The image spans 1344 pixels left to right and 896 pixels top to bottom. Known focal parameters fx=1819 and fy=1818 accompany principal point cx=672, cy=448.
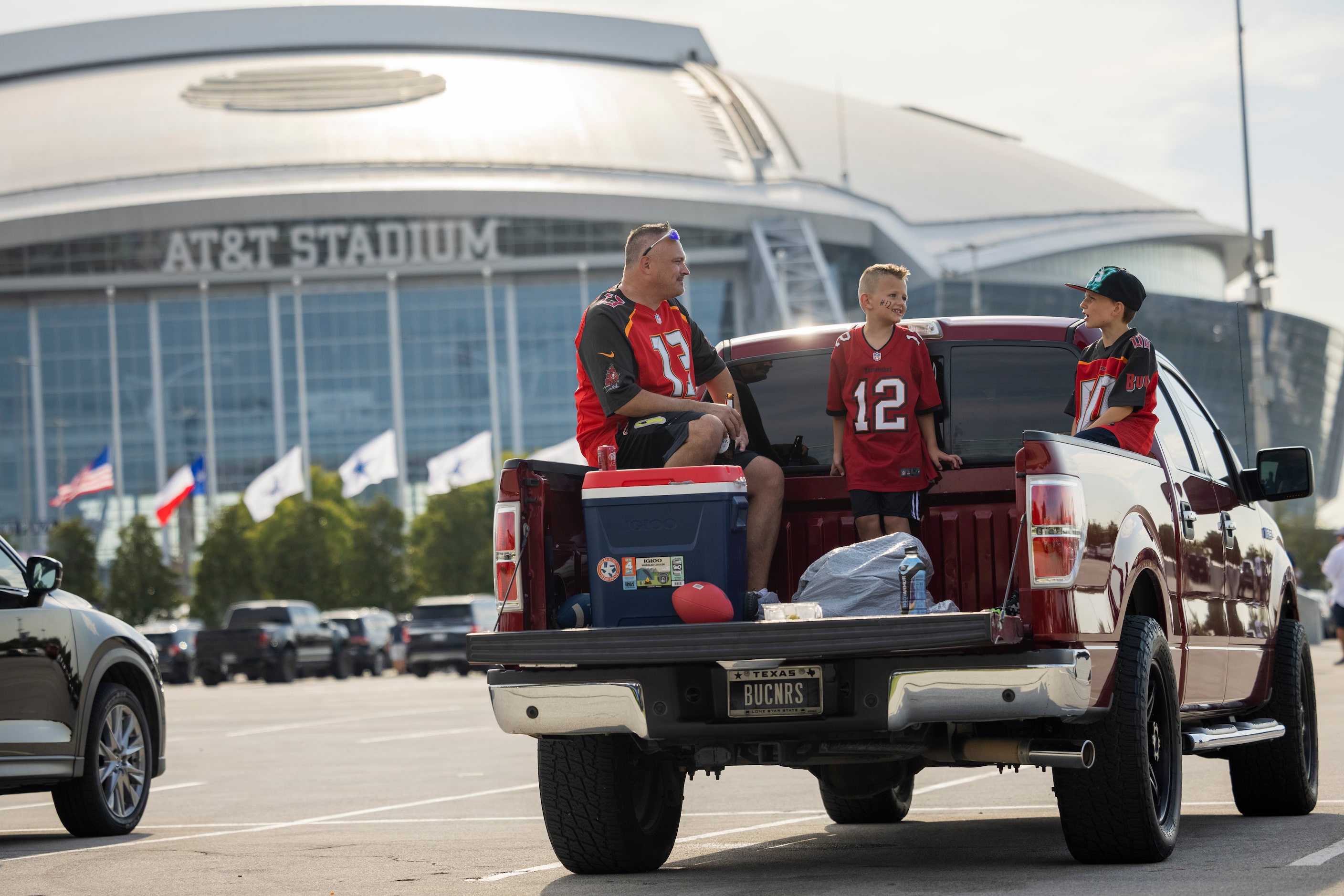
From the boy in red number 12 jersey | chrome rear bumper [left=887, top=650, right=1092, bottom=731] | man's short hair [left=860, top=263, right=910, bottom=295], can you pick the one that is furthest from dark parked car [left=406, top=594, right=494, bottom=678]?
chrome rear bumper [left=887, top=650, right=1092, bottom=731]

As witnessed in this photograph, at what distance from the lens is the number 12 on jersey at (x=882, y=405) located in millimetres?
7250

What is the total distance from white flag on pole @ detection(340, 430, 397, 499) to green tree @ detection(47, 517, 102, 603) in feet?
29.5

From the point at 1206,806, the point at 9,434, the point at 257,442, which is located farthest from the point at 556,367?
the point at 1206,806

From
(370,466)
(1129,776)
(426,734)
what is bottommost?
(426,734)

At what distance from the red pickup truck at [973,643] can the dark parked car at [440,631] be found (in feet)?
99.4

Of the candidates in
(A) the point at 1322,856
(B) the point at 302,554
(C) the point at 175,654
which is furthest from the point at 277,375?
(A) the point at 1322,856

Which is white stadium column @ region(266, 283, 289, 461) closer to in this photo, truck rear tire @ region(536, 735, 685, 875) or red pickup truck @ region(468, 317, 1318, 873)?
red pickup truck @ region(468, 317, 1318, 873)

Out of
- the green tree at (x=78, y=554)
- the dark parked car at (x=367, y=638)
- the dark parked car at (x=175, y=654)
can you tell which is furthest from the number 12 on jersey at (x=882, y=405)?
the green tree at (x=78, y=554)

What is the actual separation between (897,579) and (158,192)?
84.5 meters

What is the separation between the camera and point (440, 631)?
1518 inches

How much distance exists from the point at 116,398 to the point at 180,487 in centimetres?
3333

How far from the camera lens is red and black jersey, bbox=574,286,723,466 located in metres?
6.95

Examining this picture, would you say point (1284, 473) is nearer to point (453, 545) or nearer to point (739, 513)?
point (739, 513)

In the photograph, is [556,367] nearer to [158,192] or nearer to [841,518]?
[158,192]
